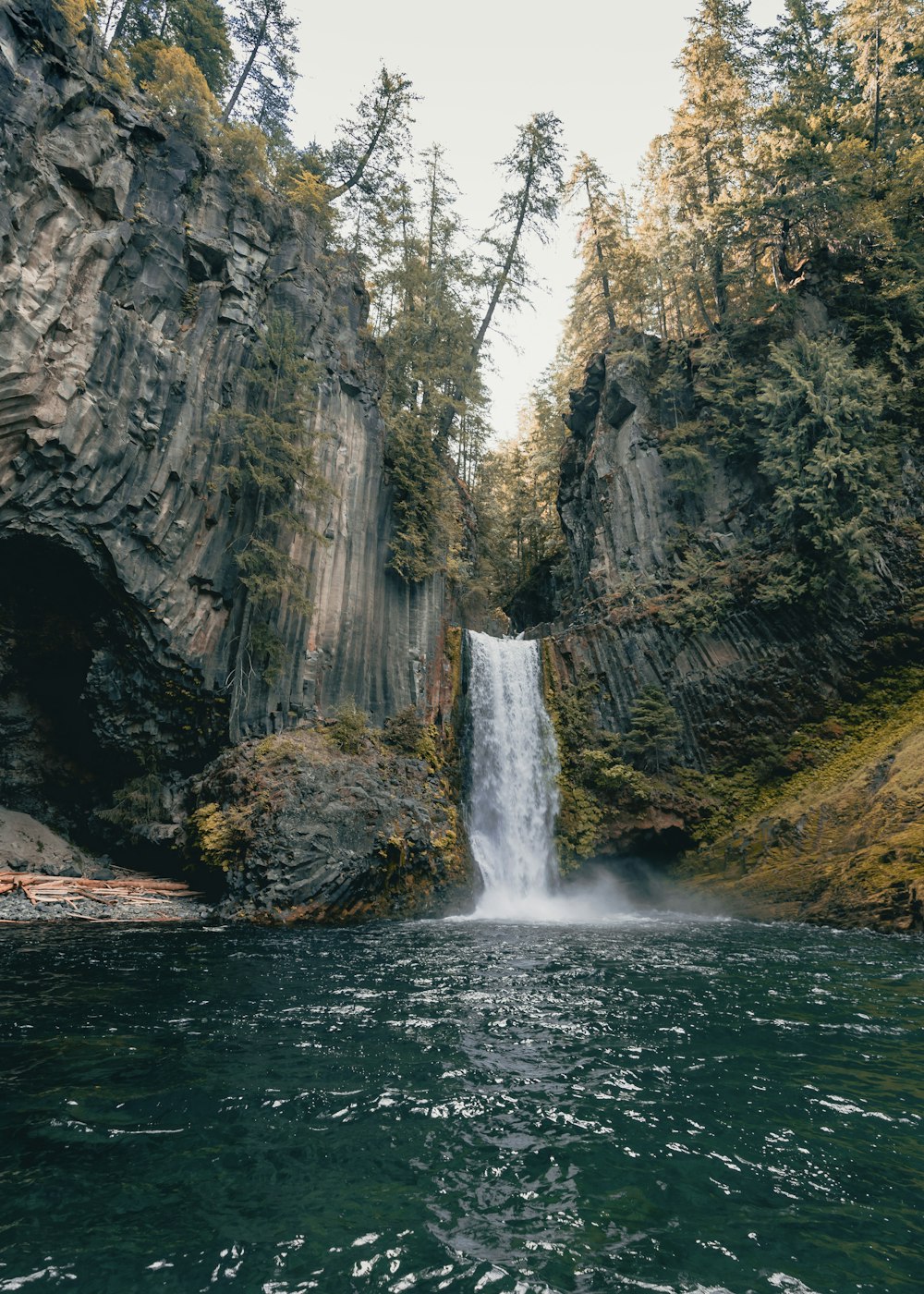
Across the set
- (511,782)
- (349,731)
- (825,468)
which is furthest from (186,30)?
(511,782)

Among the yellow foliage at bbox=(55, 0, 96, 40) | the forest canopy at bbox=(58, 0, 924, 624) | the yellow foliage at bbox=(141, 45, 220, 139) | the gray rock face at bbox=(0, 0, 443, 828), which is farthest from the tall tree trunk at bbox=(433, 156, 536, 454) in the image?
the yellow foliage at bbox=(55, 0, 96, 40)

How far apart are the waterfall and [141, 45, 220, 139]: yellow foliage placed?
19063 mm

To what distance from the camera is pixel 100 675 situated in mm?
16766

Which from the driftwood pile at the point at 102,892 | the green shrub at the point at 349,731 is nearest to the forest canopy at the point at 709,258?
the green shrub at the point at 349,731

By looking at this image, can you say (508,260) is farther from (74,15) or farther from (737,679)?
(737,679)

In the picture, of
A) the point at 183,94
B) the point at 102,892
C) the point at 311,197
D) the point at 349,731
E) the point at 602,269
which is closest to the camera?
the point at 102,892

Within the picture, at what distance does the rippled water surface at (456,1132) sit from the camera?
333cm

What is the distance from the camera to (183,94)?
1983cm

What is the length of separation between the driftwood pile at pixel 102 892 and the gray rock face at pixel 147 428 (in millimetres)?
3713

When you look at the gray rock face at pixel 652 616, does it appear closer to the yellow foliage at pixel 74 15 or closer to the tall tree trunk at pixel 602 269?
the tall tree trunk at pixel 602 269

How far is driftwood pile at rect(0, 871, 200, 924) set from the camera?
1373 centimetres

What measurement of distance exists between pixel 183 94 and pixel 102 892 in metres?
23.7

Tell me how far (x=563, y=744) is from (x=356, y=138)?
29630 mm

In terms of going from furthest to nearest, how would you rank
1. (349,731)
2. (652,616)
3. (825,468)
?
1. (652,616)
2. (825,468)
3. (349,731)
